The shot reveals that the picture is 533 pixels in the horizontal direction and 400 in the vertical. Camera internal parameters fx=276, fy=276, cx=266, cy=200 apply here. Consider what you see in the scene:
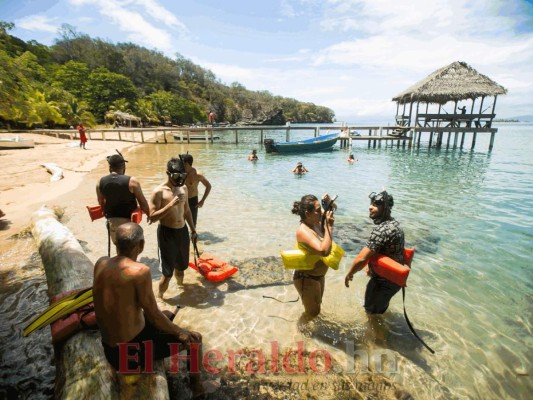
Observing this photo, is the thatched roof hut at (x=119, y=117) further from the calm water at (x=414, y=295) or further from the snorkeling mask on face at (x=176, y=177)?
the snorkeling mask on face at (x=176, y=177)

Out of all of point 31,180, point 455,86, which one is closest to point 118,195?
point 31,180

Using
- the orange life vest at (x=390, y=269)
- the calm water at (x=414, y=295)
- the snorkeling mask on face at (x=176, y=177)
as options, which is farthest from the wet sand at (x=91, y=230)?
the snorkeling mask on face at (x=176, y=177)

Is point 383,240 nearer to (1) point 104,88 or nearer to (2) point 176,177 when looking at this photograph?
(2) point 176,177

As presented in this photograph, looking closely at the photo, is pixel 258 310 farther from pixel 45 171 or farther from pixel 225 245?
pixel 45 171

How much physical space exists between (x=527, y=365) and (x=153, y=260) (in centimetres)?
612

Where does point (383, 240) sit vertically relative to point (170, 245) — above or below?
above

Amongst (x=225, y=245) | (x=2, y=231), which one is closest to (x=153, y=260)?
(x=225, y=245)

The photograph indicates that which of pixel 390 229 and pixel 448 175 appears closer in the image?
pixel 390 229

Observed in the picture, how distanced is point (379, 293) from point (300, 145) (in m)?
23.2

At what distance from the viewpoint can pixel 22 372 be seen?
2.80 metres

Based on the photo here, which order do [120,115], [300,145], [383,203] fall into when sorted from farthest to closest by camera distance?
[120,115], [300,145], [383,203]

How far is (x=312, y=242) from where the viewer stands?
296cm

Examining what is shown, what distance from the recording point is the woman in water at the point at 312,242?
2955mm

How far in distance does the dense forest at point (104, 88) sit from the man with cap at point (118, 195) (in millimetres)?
9902
